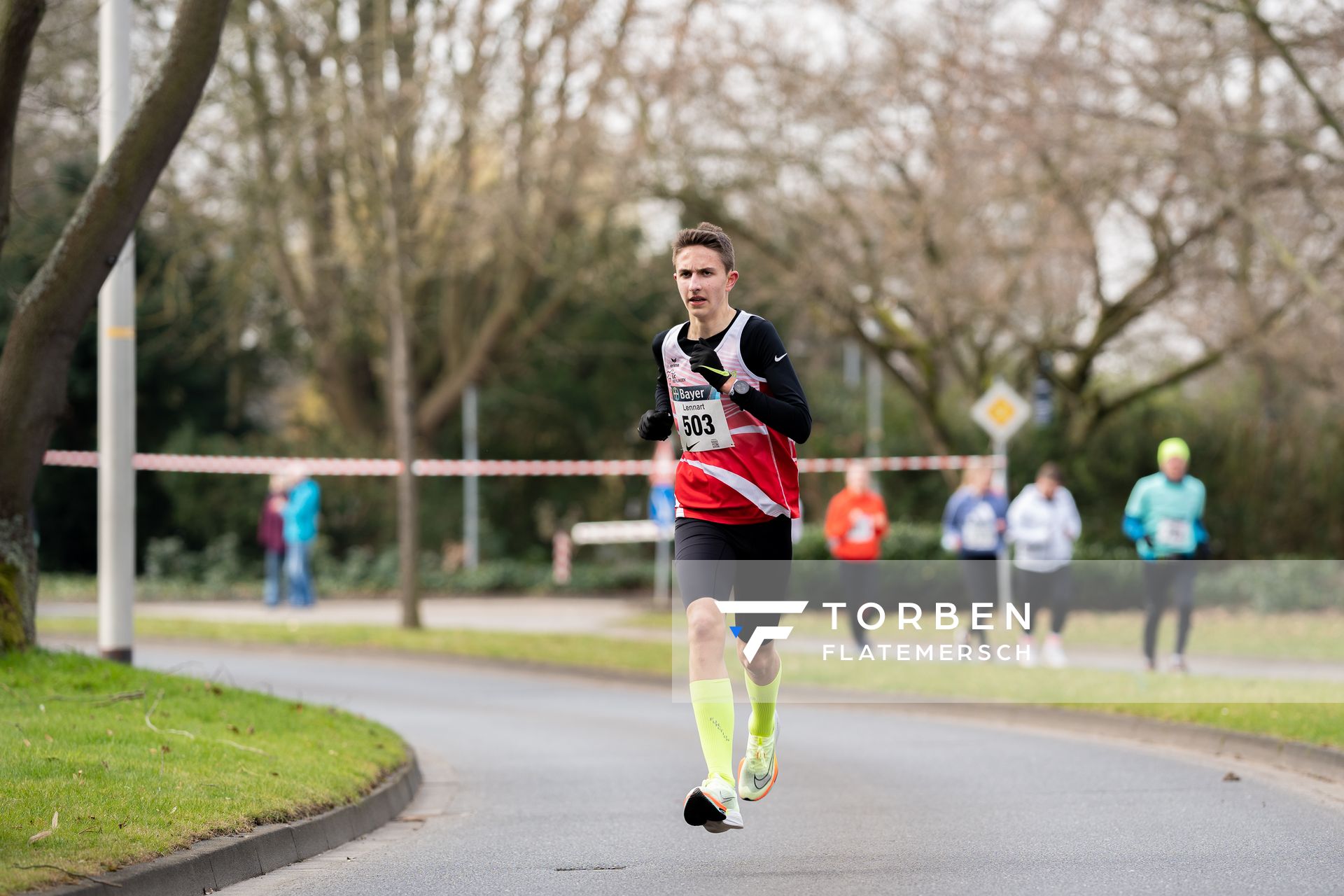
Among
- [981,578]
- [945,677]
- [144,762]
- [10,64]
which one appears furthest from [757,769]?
[981,578]

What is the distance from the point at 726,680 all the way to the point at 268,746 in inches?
139

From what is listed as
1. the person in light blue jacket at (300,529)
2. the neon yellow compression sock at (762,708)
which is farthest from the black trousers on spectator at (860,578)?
the person in light blue jacket at (300,529)

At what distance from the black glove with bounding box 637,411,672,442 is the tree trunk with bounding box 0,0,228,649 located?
484 cm

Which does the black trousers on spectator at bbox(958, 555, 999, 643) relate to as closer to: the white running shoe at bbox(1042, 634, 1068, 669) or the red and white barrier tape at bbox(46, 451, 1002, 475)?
the white running shoe at bbox(1042, 634, 1068, 669)

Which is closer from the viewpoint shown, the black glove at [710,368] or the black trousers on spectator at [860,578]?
the black glove at [710,368]

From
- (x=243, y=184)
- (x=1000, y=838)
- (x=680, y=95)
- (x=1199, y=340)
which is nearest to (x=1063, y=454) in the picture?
(x=1199, y=340)

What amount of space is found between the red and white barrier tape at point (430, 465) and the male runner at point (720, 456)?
58.0 ft

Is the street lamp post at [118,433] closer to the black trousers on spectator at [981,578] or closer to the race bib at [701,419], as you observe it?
the black trousers on spectator at [981,578]

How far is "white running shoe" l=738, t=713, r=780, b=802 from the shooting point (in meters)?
7.51

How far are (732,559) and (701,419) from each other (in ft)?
1.91

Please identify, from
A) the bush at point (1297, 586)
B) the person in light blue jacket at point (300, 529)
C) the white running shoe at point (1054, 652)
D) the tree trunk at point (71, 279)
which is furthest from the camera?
the bush at point (1297, 586)

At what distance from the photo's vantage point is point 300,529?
77.5 feet

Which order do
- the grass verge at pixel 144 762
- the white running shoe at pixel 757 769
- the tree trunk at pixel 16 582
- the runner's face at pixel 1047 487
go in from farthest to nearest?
1. the runner's face at pixel 1047 487
2. the tree trunk at pixel 16 582
3. the white running shoe at pixel 757 769
4. the grass verge at pixel 144 762

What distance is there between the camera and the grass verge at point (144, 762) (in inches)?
265
